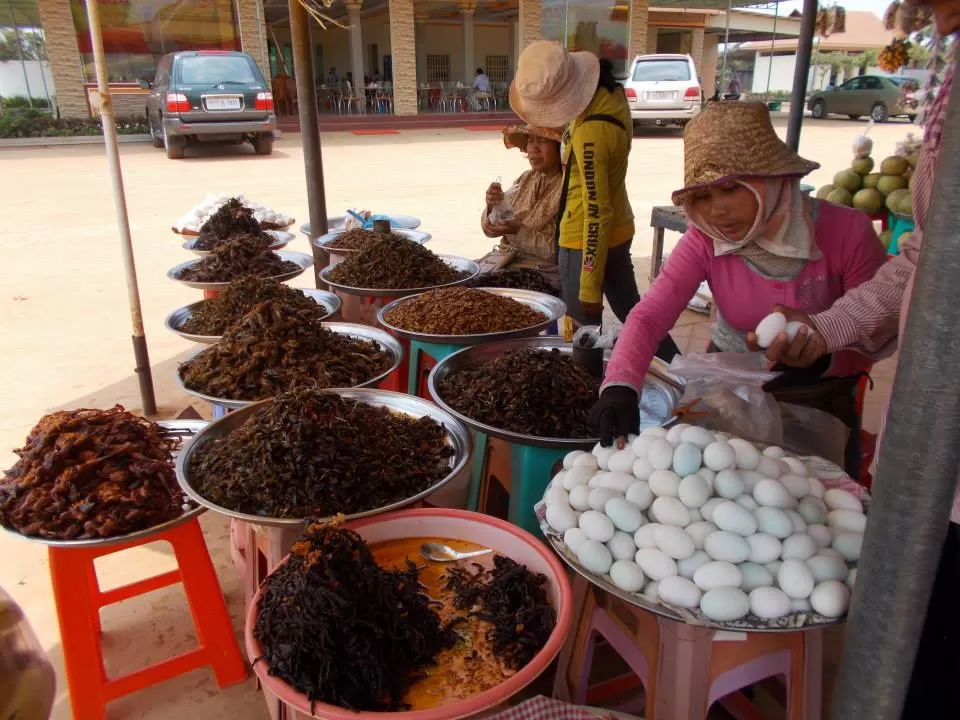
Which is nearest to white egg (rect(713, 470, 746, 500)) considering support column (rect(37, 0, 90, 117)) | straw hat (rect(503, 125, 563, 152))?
straw hat (rect(503, 125, 563, 152))

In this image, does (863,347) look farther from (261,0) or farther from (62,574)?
(261,0)

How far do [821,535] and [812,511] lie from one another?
60 millimetres

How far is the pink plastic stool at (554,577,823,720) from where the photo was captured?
1365mm

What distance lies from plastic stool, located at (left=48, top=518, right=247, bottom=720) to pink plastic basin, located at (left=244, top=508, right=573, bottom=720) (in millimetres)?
642

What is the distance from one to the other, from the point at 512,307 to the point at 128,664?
1864 millimetres

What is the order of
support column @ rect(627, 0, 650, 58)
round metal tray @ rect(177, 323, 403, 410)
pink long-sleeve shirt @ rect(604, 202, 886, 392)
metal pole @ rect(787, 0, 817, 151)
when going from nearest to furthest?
pink long-sleeve shirt @ rect(604, 202, 886, 392), round metal tray @ rect(177, 323, 403, 410), metal pole @ rect(787, 0, 817, 151), support column @ rect(627, 0, 650, 58)

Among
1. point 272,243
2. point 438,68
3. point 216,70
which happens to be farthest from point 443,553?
point 438,68

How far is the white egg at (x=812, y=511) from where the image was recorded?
1405 millimetres

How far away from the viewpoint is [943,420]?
35.1 inches

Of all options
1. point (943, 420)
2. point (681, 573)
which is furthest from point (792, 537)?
point (943, 420)

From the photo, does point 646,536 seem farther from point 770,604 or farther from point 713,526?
point 770,604

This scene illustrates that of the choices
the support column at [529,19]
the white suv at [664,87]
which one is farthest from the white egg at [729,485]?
the support column at [529,19]

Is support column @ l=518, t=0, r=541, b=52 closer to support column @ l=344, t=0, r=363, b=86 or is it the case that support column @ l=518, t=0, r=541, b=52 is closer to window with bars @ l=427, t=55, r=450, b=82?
support column @ l=344, t=0, r=363, b=86

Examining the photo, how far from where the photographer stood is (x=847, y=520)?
54.9 inches
